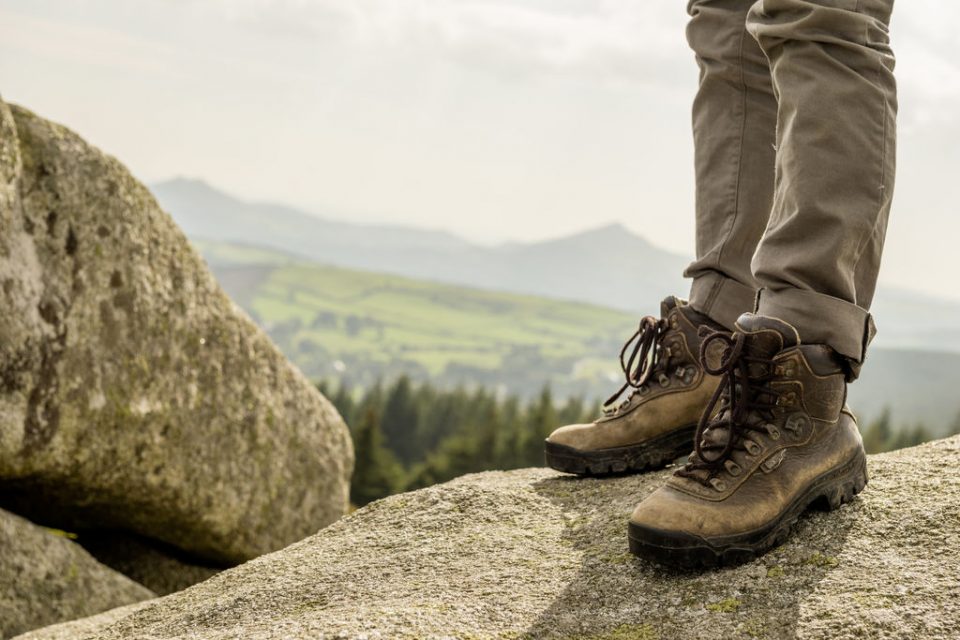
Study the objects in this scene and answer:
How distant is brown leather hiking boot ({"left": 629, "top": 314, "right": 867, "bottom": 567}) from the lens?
3033mm

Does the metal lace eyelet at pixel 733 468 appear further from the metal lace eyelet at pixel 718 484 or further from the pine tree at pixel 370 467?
the pine tree at pixel 370 467

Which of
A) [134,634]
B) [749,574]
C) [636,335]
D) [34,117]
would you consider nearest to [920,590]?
[749,574]

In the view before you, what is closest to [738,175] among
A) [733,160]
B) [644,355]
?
[733,160]

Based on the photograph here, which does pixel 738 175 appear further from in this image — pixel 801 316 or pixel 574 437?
pixel 574 437

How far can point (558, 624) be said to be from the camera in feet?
9.34

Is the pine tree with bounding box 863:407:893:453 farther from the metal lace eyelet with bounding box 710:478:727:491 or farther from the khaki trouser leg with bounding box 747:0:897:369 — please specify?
the metal lace eyelet with bounding box 710:478:727:491

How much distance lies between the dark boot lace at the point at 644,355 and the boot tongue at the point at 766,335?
0.87 meters

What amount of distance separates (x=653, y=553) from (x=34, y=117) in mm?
4750

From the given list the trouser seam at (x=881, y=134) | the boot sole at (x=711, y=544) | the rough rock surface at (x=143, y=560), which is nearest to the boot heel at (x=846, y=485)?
the boot sole at (x=711, y=544)

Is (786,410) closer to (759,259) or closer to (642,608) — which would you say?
(759,259)

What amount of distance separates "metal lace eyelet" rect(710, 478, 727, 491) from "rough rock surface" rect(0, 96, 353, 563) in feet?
12.9

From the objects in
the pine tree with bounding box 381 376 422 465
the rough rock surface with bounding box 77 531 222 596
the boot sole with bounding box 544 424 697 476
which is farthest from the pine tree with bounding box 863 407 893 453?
the boot sole with bounding box 544 424 697 476

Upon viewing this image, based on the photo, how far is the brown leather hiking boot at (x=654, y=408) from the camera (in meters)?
4.09

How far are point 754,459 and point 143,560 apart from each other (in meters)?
4.89
